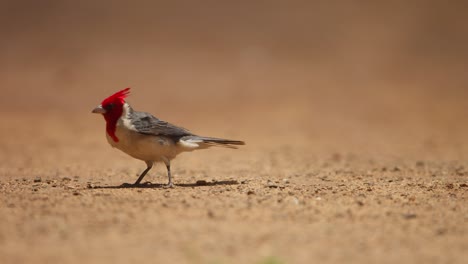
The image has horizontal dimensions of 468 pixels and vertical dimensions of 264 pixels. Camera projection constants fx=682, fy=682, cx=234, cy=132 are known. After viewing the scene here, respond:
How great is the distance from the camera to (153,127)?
820 cm

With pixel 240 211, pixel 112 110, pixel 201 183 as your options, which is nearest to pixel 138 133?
pixel 112 110

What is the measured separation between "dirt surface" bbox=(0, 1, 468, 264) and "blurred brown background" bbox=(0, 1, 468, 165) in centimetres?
9

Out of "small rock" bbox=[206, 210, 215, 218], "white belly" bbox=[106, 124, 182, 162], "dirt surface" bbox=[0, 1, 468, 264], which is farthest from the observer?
"white belly" bbox=[106, 124, 182, 162]

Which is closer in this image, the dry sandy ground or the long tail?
the dry sandy ground

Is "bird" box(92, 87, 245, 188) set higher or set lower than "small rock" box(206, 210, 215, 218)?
higher

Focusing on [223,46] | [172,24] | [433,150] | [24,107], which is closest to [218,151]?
[433,150]

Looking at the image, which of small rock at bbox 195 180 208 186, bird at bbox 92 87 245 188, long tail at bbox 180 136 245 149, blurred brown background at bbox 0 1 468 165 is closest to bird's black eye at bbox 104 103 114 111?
bird at bbox 92 87 245 188

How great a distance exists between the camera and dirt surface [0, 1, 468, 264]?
554cm

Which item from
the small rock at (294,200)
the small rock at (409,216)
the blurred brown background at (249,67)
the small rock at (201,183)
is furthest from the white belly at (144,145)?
the blurred brown background at (249,67)

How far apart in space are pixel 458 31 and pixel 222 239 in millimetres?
26548

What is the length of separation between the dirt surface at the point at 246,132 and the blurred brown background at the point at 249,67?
0.09 metres

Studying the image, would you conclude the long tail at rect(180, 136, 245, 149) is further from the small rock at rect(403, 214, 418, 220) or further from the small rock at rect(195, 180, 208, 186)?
the small rock at rect(403, 214, 418, 220)

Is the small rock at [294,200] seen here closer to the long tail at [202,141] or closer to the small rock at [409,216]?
the small rock at [409,216]

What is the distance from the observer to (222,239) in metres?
5.46
